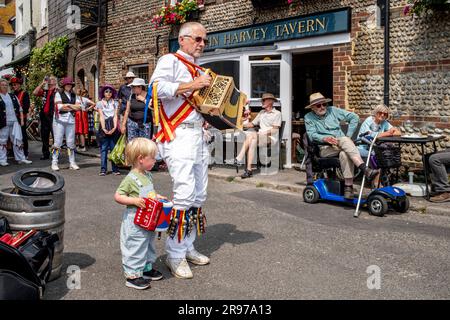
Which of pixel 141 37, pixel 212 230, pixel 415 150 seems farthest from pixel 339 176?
pixel 141 37

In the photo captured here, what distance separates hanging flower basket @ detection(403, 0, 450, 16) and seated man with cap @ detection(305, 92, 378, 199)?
2.35 metres

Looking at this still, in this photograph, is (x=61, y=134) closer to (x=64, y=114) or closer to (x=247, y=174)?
(x=64, y=114)

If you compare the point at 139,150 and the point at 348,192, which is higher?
the point at 139,150

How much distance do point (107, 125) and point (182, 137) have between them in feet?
22.8

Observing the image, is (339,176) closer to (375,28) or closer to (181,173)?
(375,28)

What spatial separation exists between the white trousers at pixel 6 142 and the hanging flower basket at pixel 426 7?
946 cm

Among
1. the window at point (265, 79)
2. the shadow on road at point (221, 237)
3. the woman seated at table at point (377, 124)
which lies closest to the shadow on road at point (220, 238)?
the shadow on road at point (221, 237)

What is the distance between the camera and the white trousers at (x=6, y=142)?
12820 mm

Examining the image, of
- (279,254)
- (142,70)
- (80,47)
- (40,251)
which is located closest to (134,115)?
(279,254)

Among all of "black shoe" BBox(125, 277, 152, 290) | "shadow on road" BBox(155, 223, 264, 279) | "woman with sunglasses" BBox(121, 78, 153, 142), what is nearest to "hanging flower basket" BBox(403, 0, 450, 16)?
"shadow on road" BBox(155, 223, 264, 279)

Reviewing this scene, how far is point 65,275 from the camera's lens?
454 cm

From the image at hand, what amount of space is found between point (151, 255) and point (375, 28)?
23.7 ft

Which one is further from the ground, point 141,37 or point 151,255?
point 141,37
